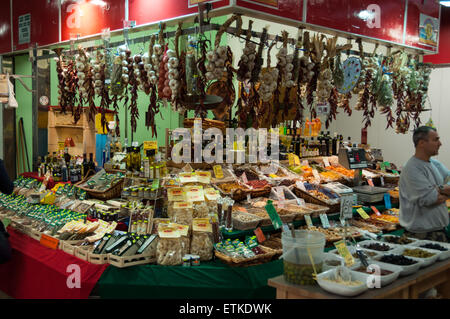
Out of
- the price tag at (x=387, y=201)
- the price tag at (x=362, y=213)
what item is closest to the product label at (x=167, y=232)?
the price tag at (x=362, y=213)

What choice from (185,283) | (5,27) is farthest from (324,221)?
(5,27)

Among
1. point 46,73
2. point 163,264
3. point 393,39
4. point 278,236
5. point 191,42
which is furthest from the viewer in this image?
point 46,73

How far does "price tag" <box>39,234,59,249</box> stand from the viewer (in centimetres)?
389

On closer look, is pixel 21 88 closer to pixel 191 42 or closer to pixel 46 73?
pixel 46 73

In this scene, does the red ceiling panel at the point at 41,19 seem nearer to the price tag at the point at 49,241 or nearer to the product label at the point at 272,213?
the price tag at the point at 49,241

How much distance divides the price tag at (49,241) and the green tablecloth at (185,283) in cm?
81

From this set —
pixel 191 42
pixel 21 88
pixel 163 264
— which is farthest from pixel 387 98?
pixel 21 88

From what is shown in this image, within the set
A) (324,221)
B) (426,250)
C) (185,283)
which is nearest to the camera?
(426,250)

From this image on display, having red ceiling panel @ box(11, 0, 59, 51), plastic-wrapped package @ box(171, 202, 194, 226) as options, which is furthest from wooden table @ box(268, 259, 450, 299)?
red ceiling panel @ box(11, 0, 59, 51)

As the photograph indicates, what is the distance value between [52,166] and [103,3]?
8.17ft

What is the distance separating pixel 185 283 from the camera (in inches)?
131

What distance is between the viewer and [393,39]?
5793mm

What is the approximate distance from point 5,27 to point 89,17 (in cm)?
278

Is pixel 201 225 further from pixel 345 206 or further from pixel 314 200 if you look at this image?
pixel 314 200
